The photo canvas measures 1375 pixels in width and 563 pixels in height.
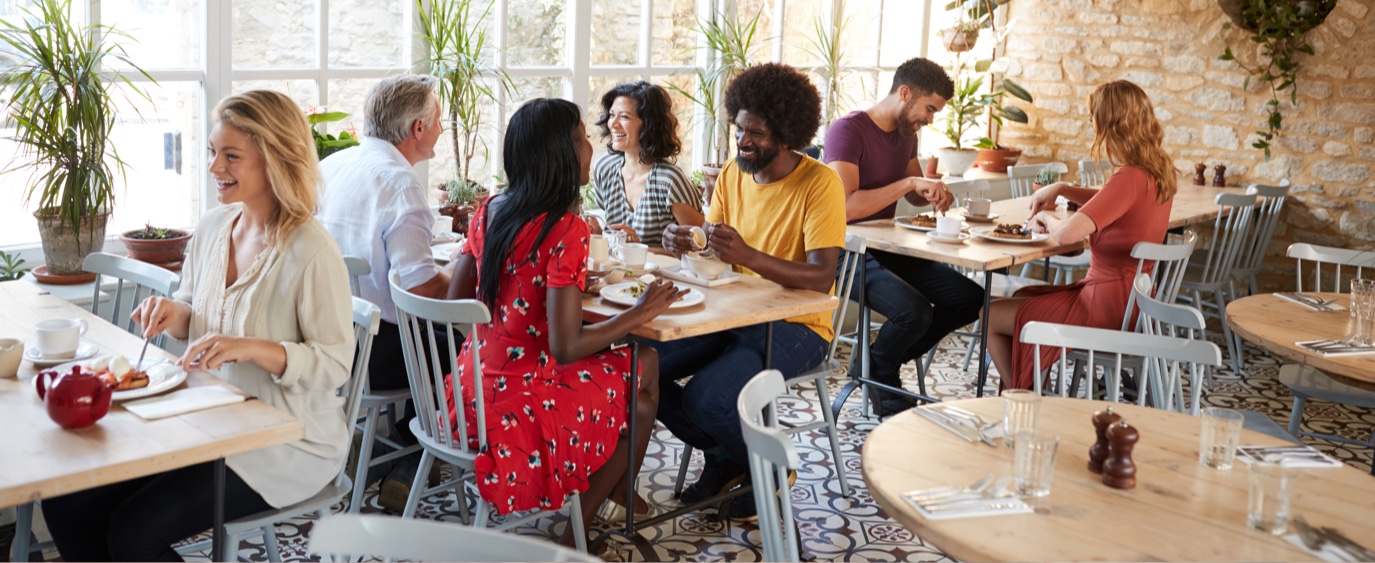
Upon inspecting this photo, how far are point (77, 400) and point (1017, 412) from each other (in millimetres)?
1597

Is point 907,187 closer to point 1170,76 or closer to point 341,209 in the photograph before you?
point 341,209

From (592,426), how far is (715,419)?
466mm

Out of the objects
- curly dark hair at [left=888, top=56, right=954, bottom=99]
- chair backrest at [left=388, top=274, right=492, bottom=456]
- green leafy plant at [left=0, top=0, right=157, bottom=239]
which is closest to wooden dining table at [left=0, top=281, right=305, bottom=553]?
chair backrest at [left=388, top=274, right=492, bottom=456]

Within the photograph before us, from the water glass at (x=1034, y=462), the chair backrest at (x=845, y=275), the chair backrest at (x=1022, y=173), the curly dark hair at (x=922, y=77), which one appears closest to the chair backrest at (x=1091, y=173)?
the chair backrest at (x=1022, y=173)

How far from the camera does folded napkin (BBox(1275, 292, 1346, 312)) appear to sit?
366cm

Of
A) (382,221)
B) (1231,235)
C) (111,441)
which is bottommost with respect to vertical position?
(111,441)

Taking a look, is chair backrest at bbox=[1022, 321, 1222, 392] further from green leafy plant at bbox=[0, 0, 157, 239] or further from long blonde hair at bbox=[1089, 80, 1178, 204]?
green leafy plant at bbox=[0, 0, 157, 239]

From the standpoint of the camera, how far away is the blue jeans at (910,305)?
14.2 feet

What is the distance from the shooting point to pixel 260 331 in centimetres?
239

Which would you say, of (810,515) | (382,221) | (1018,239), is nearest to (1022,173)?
(1018,239)

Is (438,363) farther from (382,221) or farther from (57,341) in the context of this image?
(57,341)

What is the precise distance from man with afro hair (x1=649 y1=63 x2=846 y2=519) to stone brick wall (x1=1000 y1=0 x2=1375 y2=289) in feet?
12.2

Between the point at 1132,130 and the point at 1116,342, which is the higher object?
the point at 1132,130

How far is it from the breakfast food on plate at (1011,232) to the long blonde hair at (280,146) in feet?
8.51
